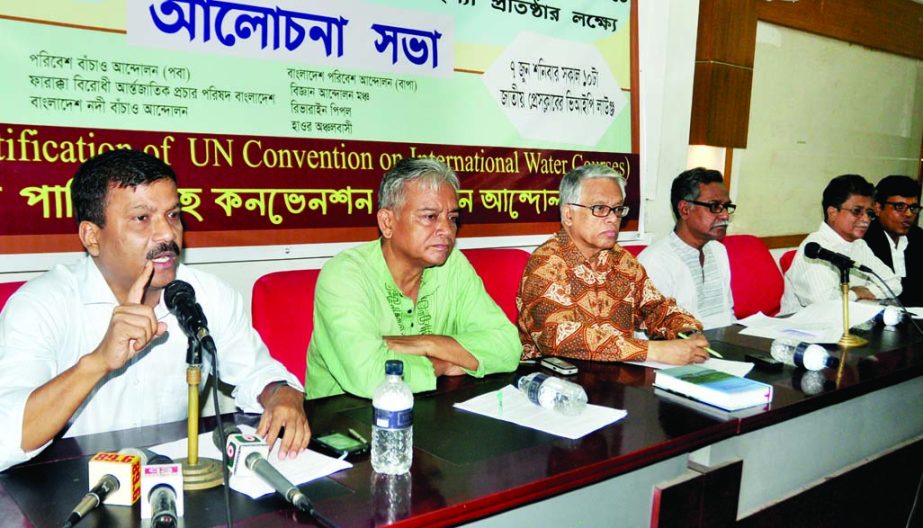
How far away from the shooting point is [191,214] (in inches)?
105

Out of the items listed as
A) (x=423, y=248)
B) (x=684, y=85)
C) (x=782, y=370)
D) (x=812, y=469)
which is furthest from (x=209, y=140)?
(x=684, y=85)

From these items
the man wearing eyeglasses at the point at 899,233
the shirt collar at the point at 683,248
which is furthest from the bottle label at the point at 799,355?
the man wearing eyeglasses at the point at 899,233

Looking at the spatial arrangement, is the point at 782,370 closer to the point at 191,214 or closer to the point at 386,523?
the point at 386,523

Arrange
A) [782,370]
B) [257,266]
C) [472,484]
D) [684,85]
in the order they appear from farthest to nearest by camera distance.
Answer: [684,85], [257,266], [782,370], [472,484]

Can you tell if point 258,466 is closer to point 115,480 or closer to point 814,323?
point 115,480

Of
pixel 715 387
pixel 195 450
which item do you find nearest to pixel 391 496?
pixel 195 450

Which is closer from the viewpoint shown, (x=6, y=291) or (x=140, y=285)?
(x=140, y=285)

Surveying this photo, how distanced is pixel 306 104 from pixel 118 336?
1664 millimetres

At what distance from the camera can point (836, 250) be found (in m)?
3.94

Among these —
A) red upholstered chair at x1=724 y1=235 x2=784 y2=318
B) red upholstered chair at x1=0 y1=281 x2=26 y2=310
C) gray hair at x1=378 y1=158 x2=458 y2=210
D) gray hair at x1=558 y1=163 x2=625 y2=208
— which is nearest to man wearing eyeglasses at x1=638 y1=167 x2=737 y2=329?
red upholstered chair at x1=724 y1=235 x2=784 y2=318

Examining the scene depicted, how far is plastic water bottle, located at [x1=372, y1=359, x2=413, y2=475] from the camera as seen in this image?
1.44 meters

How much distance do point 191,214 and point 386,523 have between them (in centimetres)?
177

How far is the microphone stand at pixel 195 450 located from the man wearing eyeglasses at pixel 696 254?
7.94 ft

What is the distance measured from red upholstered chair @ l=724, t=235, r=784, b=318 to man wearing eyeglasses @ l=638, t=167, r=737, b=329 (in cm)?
34
